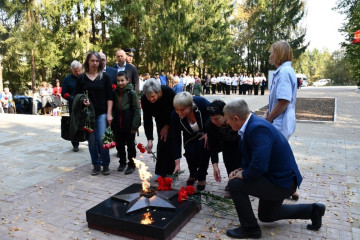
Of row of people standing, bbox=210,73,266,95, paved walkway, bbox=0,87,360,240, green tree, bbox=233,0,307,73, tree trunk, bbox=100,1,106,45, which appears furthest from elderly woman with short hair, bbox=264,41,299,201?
green tree, bbox=233,0,307,73

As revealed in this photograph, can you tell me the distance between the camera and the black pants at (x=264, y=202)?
279 centimetres

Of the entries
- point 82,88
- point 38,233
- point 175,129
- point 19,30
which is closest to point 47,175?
point 82,88

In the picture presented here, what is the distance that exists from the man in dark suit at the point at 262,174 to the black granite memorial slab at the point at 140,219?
531 mm

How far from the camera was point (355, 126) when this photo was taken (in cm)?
924

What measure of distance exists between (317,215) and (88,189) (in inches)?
117

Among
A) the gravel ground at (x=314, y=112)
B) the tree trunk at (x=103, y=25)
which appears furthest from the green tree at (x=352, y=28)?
the tree trunk at (x=103, y=25)

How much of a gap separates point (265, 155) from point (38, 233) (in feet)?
7.92

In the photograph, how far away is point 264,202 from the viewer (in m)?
2.99

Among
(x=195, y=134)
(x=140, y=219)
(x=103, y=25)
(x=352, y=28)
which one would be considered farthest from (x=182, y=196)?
(x=352, y=28)

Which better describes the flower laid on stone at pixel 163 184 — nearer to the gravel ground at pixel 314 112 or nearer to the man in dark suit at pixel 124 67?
the man in dark suit at pixel 124 67

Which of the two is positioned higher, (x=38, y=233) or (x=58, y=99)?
(x=58, y=99)

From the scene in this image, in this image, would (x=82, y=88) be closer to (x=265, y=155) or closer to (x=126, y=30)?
(x=265, y=155)

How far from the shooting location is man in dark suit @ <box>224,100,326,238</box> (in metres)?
2.65

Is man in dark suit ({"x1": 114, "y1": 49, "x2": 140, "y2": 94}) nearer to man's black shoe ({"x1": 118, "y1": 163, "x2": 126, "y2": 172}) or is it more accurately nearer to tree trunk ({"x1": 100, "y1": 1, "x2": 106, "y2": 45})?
man's black shoe ({"x1": 118, "y1": 163, "x2": 126, "y2": 172})
